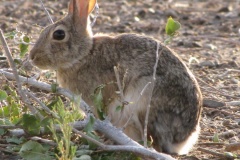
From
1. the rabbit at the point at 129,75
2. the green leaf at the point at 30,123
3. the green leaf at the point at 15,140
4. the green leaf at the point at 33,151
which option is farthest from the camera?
the rabbit at the point at 129,75

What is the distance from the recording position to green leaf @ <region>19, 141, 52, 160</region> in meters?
4.51

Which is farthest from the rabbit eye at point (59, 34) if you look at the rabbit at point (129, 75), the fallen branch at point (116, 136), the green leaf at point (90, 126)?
the green leaf at point (90, 126)

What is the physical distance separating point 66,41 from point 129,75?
71 centimetres

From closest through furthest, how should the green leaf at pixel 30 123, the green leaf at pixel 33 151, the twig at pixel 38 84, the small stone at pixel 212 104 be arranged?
the green leaf at pixel 33 151 → the green leaf at pixel 30 123 → the twig at pixel 38 84 → the small stone at pixel 212 104

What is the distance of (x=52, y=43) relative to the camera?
5.67 m

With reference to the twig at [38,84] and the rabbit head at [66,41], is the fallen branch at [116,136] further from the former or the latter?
the rabbit head at [66,41]

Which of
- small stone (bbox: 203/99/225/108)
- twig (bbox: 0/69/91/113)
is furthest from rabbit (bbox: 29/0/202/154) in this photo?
small stone (bbox: 203/99/225/108)

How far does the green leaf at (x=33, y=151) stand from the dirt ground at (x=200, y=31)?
3.67ft

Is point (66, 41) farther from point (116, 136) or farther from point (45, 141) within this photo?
point (116, 136)

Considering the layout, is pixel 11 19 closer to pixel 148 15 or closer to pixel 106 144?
pixel 148 15

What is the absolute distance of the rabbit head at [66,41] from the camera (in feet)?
18.5

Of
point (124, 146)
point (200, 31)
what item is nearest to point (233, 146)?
point (124, 146)

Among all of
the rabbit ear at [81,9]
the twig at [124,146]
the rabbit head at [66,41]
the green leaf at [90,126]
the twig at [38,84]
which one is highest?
the rabbit ear at [81,9]

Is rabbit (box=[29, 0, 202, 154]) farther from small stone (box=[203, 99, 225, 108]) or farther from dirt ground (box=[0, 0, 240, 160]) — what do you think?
small stone (box=[203, 99, 225, 108])
